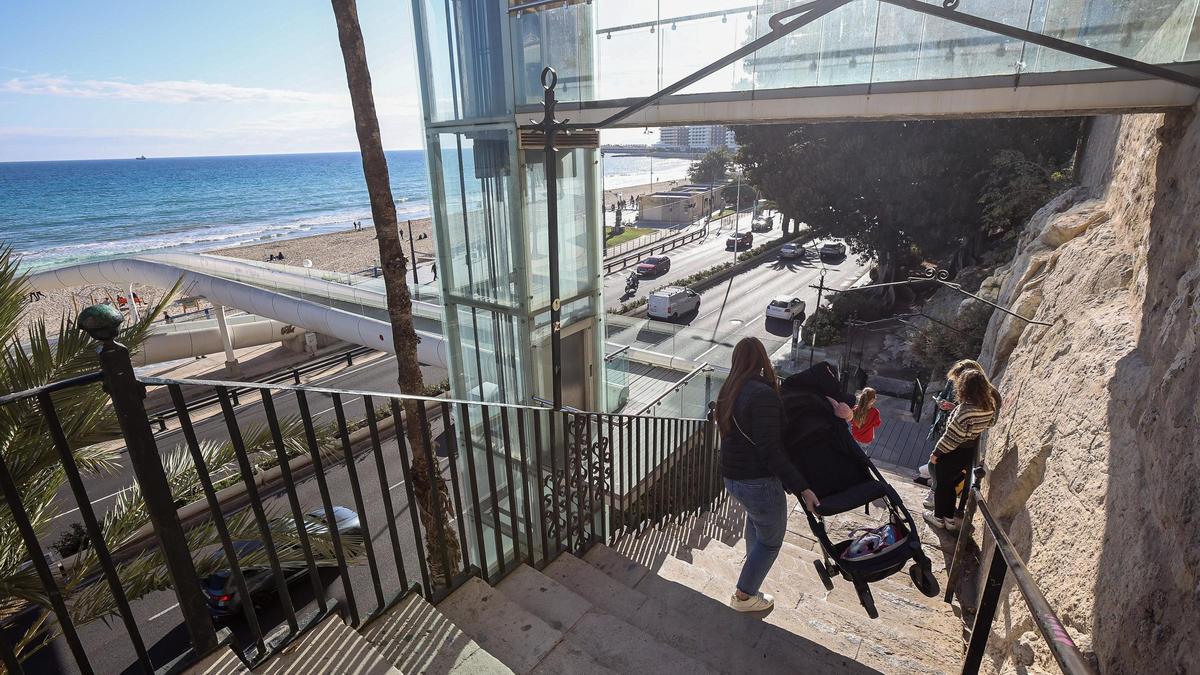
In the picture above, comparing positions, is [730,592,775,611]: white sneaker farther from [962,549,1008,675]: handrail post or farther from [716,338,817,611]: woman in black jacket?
[962,549,1008,675]: handrail post

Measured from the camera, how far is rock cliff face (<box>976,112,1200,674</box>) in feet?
7.26

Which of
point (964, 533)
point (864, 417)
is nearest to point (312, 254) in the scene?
point (864, 417)

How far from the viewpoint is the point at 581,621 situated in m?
3.09

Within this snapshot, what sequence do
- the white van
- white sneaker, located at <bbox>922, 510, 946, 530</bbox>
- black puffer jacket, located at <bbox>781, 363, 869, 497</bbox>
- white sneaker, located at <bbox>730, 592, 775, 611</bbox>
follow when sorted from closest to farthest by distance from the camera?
black puffer jacket, located at <bbox>781, 363, 869, 497</bbox> < white sneaker, located at <bbox>730, 592, 775, 611</bbox> < white sneaker, located at <bbox>922, 510, 946, 530</bbox> < the white van

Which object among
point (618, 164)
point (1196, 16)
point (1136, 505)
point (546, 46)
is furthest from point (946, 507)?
point (618, 164)

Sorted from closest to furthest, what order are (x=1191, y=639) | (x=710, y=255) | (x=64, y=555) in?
(x=1191, y=639) → (x=64, y=555) → (x=710, y=255)

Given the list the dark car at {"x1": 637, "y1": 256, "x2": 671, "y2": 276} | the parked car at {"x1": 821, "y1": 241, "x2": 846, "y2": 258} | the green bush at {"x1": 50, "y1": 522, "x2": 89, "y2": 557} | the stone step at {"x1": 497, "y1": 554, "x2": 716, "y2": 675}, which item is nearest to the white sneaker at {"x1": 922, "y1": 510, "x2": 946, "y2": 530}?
the stone step at {"x1": 497, "y1": 554, "x2": 716, "y2": 675}

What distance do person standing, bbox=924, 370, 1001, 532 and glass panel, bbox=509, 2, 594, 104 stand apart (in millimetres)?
5814

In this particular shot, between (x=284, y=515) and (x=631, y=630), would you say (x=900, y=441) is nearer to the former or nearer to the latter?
(x=631, y=630)

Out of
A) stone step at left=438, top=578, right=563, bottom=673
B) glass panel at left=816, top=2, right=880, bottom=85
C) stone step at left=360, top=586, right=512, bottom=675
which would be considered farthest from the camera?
glass panel at left=816, top=2, right=880, bottom=85

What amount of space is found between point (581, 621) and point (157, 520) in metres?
1.96

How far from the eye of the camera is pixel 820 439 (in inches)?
132

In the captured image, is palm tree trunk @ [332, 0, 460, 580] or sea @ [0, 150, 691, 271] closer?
palm tree trunk @ [332, 0, 460, 580]

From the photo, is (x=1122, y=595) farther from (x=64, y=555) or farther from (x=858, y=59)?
(x=64, y=555)
